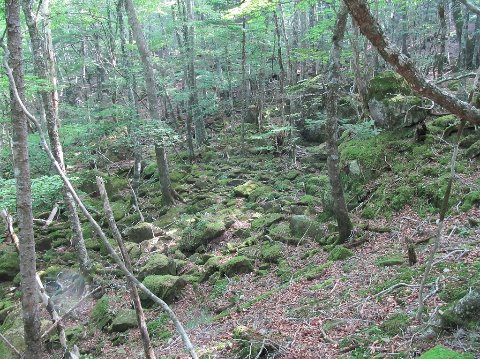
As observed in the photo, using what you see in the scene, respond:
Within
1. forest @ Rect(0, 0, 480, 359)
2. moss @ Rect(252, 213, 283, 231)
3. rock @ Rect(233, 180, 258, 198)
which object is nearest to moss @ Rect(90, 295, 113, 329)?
forest @ Rect(0, 0, 480, 359)

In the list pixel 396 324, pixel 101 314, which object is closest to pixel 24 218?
pixel 396 324

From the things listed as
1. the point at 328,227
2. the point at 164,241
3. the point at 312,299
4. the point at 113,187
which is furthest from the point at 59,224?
the point at 312,299

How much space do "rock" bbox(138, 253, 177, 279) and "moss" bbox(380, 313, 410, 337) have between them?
673 cm

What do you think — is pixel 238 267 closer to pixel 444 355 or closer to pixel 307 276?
pixel 307 276

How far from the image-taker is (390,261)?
6.90 meters

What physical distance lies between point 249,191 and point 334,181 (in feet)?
22.9

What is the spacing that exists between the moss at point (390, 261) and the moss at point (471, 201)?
A: 2062mm

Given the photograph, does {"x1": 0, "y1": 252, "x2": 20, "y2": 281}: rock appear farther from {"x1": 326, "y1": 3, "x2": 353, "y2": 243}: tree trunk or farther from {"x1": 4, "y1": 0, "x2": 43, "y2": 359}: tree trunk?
{"x1": 326, "y1": 3, "x2": 353, "y2": 243}: tree trunk

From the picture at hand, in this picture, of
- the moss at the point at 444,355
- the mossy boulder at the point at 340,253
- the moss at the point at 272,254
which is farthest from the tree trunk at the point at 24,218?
the moss at the point at 272,254

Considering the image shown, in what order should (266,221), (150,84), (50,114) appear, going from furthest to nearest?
(150,84) < (266,221) < (50,114)

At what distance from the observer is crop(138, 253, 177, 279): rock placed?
1034 cm

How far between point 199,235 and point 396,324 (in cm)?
785

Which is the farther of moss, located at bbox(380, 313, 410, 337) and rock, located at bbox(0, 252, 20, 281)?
rock, located at bbox(0, 252, 20, 281)

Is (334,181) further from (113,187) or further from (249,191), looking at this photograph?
(113,187)
